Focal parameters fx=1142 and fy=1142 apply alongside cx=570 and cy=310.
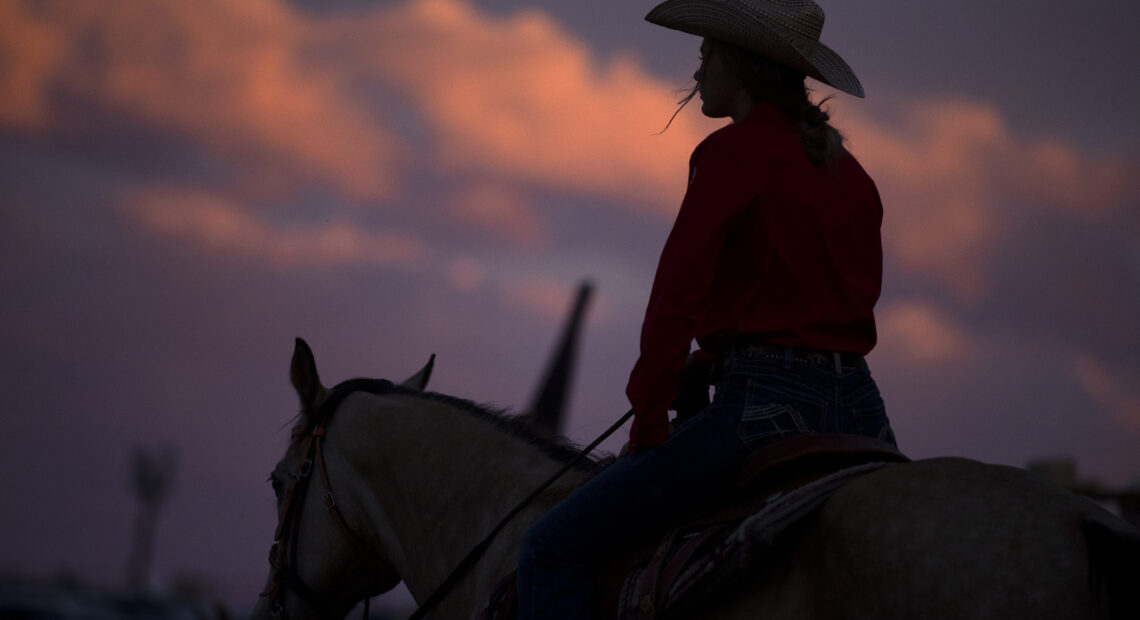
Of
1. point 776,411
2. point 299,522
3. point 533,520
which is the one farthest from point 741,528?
point 299,522

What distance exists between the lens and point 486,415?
187 inches

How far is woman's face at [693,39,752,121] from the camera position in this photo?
146 inches

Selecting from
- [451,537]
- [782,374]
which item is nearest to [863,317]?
[782,374]

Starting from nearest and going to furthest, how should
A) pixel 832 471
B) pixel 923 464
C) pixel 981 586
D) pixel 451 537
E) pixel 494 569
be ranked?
pixel 981 586 → pixel 923 464 → pixel 832 471 → pixel 494 569 → pixel 451 537

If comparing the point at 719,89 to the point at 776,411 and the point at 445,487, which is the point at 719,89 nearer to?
the point at 776,411

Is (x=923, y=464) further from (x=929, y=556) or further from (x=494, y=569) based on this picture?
(x=494, y=569)

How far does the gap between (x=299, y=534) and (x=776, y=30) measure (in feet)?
9.72

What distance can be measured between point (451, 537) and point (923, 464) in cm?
213

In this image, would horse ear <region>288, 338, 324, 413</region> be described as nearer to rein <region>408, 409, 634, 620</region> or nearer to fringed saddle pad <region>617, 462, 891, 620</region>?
rein <region>408, 409, 634, 620</region>

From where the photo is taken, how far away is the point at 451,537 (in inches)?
177

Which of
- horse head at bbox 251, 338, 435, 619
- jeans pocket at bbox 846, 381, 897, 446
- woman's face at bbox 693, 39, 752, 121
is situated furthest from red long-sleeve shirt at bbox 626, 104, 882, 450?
horse head at bbox 251, 338, 435, 619

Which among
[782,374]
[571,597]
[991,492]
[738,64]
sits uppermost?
[738,64]

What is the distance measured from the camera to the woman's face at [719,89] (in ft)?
12.2

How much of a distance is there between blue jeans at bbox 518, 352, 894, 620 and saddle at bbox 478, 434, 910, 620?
0.06 m
